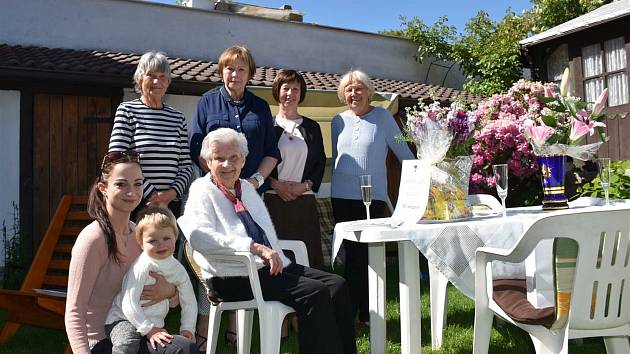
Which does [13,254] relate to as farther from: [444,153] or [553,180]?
[553,180]

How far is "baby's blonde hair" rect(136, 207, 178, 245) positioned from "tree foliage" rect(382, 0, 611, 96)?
12.7 m

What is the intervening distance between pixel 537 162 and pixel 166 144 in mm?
2270

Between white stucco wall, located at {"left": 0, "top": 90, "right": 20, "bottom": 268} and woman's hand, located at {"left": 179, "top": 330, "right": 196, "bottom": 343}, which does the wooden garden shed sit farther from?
woman's hand, located at {"left": 179, "top": 330, "right": 196, "bottom": 343}

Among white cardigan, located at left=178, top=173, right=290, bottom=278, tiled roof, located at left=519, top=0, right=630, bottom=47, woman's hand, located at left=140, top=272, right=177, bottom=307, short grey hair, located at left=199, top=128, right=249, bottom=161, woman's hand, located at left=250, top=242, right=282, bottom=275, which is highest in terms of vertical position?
tiled roof, located at left=519, top=0, right=630, bottom=47

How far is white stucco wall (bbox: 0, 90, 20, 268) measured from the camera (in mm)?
7668

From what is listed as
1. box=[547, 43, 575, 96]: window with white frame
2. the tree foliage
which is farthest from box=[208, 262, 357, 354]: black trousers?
the tree foliage

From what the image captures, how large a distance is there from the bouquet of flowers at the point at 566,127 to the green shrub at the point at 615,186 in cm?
46

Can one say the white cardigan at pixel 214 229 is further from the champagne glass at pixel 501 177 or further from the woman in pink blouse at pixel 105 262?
the champagne glass at pixel 501 177

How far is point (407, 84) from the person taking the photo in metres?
13.7

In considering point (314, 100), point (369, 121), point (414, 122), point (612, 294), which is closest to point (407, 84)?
point (314, 100)

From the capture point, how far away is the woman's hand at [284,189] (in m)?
4.18

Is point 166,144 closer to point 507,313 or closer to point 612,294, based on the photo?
point 507,313

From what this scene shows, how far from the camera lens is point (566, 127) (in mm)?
3203

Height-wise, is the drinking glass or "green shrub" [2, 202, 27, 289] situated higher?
the drinking glass
